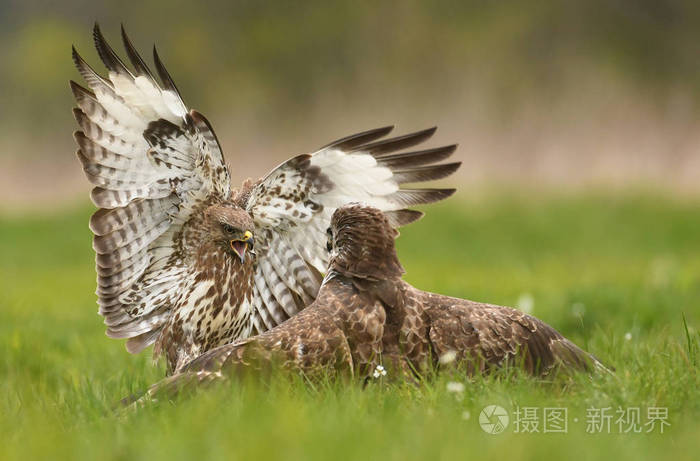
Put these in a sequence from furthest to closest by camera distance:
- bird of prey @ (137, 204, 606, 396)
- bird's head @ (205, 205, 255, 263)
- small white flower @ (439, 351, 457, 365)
→ bird's head @ (205, 205, 255, 263) → small white flower @ (439, 351, 457, 365) → bird of prey @ (137, 204, 606, 396)

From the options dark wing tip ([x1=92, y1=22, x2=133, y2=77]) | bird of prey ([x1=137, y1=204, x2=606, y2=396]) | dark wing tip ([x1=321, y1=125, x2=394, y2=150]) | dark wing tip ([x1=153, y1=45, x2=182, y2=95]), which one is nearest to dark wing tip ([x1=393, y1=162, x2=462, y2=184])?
dark wing tip ([x1=321, y1=125, x2=394, y2=150])

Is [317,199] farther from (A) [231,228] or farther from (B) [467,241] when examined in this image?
(B) [467,241]

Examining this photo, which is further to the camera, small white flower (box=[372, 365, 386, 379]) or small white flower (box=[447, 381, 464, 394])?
small white flower (box=[372, 365, 386, 379])

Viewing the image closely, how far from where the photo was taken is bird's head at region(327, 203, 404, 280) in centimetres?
407

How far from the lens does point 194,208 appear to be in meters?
4.69

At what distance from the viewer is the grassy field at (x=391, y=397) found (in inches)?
105

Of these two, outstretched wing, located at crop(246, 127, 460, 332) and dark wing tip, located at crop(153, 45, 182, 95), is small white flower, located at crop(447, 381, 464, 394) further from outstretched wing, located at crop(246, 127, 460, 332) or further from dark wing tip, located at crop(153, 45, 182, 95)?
dark wing tip, located at crop(153, 45, 182, 95)

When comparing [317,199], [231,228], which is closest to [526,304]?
[317,199]

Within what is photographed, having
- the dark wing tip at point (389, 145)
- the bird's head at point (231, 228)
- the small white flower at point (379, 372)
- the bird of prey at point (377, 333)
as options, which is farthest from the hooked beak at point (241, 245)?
the small white flower at point (379, 372)

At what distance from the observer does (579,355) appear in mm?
4094

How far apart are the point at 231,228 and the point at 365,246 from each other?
83 cm

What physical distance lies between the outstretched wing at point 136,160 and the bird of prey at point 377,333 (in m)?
0.82

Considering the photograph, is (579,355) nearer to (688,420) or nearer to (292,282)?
(688,420)

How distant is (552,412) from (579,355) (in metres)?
0.92
